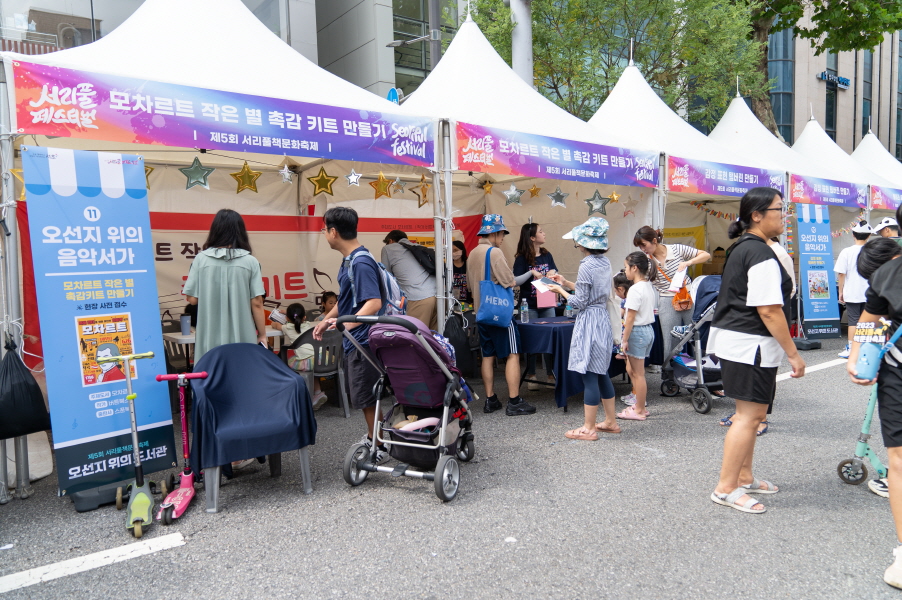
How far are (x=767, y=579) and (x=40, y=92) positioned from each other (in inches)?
180

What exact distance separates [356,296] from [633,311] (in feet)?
7.54

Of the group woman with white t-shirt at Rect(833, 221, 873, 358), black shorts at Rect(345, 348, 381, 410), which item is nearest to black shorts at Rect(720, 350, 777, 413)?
black shorts at Rect(345, 348, 381, 410)

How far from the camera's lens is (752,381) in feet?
10.2

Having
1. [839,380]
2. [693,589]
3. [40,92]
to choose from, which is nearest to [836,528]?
[693,589]

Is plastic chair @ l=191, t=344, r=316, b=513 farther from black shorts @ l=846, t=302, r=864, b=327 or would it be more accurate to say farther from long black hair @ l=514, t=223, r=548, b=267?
black shorts @ l=846, t=302, r=864, b=327

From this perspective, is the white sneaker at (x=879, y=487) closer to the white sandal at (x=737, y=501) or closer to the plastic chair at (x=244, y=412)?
the white sandal at (x=737, y=501)

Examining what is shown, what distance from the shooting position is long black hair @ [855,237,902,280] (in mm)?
2798

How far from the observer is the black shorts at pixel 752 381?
121 inches

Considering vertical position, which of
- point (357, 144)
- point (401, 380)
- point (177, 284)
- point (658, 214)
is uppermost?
point (357, 144)

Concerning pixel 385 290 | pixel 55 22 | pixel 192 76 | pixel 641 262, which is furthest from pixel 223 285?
pixel 55 22

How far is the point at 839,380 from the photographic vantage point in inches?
257

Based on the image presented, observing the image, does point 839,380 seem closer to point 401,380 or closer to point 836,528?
point 836,528

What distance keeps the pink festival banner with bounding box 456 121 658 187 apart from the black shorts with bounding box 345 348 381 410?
2497 millimetres

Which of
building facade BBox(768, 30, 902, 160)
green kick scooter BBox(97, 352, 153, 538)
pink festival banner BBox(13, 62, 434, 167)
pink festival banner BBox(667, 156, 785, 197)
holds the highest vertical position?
building facade BBox(768, 30, 902, 160)
